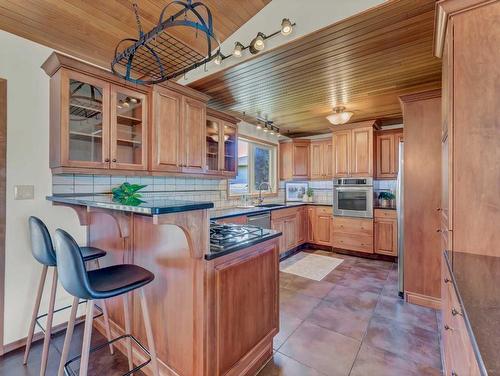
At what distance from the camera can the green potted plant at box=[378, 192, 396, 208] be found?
465cm

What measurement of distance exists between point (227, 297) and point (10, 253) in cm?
192

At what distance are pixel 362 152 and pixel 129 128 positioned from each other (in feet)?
12.8

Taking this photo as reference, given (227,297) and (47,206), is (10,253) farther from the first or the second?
(227,297)

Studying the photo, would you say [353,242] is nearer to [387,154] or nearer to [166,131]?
[387,154]

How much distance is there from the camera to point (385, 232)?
4.35 m

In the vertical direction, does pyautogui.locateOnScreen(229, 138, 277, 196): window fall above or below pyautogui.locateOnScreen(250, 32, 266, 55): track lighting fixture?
below

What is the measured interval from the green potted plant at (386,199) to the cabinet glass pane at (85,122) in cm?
465

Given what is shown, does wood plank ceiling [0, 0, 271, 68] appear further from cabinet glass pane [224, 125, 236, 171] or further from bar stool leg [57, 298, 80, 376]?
bar stool leg [57, 298, 80, 376]

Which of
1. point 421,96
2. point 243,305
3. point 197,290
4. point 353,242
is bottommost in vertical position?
point 353,242

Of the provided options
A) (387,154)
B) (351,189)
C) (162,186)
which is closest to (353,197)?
(351,189)

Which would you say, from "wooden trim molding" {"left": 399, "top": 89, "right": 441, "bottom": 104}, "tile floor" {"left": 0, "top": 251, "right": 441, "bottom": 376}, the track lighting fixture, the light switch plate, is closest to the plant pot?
"tile floor" {"left": 0, "top": 251, "right": 441, "bottom": 376}

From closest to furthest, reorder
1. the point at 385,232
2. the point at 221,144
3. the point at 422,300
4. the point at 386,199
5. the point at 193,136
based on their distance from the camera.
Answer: the point at 422,300, the point at 193,136, the point at 221,144, the point at 385,232, the point at 386,199

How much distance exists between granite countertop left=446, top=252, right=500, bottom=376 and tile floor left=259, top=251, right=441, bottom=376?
1.13 metres

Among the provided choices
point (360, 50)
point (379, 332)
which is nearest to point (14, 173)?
point (360, 50)
